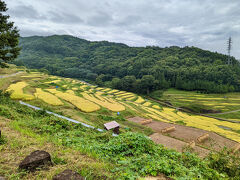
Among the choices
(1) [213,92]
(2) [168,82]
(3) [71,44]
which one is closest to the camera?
(1) [213,92]

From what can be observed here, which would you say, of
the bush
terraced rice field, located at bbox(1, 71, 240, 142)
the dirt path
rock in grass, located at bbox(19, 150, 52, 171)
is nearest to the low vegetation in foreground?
the bush

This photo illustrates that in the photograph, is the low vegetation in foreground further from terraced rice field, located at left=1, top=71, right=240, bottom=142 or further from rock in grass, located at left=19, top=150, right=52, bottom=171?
terraced rice field, located at left=1, top=71, right=240, bottom=142

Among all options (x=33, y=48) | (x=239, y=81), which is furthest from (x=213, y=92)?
(x=33, y=48)

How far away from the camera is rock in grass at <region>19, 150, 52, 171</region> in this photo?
293 cm

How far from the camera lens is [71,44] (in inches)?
7776

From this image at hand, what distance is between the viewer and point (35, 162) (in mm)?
2980

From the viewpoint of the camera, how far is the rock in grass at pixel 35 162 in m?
2.93

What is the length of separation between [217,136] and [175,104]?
29.9 metres

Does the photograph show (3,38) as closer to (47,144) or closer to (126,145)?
(47,144)

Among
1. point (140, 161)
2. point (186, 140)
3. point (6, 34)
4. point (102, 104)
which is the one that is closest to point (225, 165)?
point (140, 161)

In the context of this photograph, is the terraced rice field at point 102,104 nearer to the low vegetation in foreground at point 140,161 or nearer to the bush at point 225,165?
the low vegetation in foreground at point 140,161

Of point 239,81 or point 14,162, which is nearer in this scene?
point 14,162

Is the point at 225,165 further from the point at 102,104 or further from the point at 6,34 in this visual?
the point at 102,104

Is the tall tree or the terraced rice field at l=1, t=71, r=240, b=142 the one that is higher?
the tall tree
